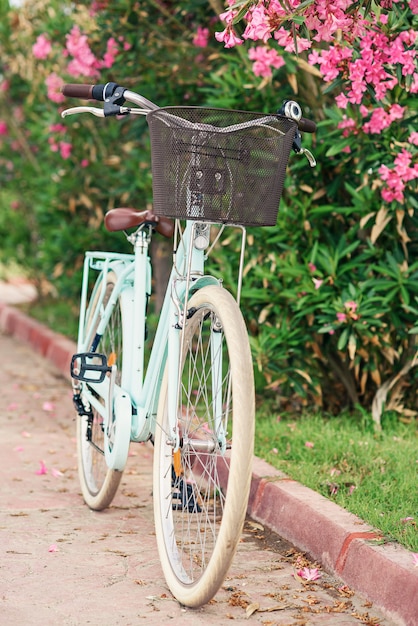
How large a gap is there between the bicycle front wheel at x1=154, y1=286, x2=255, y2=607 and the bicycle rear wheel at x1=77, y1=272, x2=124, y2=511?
563mm

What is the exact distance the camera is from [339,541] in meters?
3.85

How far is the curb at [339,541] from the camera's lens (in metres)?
3.42

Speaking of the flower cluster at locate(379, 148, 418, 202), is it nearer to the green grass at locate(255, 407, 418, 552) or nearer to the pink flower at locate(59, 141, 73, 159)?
the green grass at locate(255, 407, 418, 552)

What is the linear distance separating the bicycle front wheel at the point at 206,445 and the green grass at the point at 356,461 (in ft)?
1.97

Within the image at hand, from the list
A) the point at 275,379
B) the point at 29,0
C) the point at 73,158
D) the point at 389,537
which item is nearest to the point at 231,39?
the point at 389,537

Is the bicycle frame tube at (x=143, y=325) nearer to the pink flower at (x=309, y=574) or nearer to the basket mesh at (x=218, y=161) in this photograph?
the basket mesh at (x=218, y=161)

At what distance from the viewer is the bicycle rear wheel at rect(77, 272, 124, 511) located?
15.1 feet

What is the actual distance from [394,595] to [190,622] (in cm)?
64

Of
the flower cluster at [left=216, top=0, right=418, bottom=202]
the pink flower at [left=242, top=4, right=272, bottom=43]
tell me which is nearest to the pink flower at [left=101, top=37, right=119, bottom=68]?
the flower cluster at [left=216, top=0, right=418, bottom=202]

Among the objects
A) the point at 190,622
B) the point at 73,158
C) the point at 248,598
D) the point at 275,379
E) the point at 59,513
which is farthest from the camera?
the point at 73,158

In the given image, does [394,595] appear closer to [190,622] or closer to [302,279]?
[190,622]

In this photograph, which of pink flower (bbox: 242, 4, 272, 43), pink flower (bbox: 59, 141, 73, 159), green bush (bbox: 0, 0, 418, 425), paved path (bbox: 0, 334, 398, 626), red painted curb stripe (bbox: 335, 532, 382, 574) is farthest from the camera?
pink flower (bbox: 59, 141, 73, 159)

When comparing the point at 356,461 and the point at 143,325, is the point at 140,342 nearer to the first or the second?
the point at 143,325

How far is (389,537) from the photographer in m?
3.75
